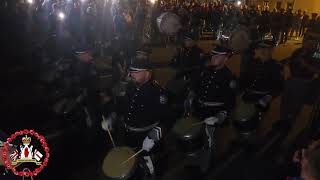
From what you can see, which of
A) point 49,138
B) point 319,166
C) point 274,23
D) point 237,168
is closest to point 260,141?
point 237,168

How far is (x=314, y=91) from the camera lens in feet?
30.3

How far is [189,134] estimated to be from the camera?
622 cm

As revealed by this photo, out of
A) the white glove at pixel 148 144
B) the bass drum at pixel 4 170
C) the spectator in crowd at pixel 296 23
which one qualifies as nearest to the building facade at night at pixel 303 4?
the spectator in crowd at pixel 296 23

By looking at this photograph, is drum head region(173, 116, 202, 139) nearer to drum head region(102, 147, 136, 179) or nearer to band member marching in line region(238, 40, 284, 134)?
drum head region(102, 147, 136, 179)

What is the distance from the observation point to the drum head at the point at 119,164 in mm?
5066

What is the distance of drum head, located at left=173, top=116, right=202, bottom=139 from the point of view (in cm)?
623

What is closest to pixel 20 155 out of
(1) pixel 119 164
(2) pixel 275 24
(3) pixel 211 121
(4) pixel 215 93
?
(1) pixel 119 164

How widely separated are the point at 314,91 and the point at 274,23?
16.1m

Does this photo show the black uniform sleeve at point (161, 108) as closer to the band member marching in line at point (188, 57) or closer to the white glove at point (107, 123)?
the white glove at point (107, 123)

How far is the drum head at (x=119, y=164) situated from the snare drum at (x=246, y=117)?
2.58m

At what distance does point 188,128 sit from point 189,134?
10 centimetres

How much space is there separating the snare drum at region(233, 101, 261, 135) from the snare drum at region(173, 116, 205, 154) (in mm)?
1075

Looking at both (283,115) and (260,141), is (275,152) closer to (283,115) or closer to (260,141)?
(260,141)

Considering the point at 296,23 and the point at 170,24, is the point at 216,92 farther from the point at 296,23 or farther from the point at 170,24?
the point at 296,23
